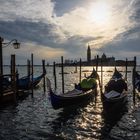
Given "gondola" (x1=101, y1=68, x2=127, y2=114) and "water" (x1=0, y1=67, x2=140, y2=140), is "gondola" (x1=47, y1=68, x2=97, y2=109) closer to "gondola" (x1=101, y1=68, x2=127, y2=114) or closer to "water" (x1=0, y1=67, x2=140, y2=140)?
"water" (x1=0, y1=67, x2=140, y2=140)

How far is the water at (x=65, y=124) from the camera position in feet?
43.1

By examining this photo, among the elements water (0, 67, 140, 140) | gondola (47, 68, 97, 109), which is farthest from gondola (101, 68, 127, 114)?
gondola (47, 68, 97, 109)

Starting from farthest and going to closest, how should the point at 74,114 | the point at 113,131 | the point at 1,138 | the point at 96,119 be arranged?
the point at 74,114 < the point at 96,119 < the point at 113,131 < the point at 1,138

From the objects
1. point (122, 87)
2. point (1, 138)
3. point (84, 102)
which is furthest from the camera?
point (122, 87)

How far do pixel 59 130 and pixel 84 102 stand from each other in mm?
7194

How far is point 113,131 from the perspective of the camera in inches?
546

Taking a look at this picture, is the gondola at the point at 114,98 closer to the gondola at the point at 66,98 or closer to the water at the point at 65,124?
the water at the point at 65,124

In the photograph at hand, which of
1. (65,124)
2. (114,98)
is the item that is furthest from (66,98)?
(114,98)

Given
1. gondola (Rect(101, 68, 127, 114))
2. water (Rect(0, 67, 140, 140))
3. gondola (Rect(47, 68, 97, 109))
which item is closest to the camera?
water (Rect(0, 67, 140, 140))

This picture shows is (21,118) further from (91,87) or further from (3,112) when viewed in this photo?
(91,87)

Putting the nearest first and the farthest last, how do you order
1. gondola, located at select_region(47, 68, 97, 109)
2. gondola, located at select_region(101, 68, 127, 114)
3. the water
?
1. the water
2. gondola, located at select_region(47, 68, 97, 109)
3. gondola, located at select_region(101, 68, 127, 114)

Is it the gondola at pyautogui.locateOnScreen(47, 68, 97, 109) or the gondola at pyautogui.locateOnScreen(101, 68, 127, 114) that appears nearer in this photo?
the gondola at pyautogui.locateOnScreen(47, 68, 97, 109)

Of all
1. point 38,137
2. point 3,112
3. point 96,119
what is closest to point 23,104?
point 3,112

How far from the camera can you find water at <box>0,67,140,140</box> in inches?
518
